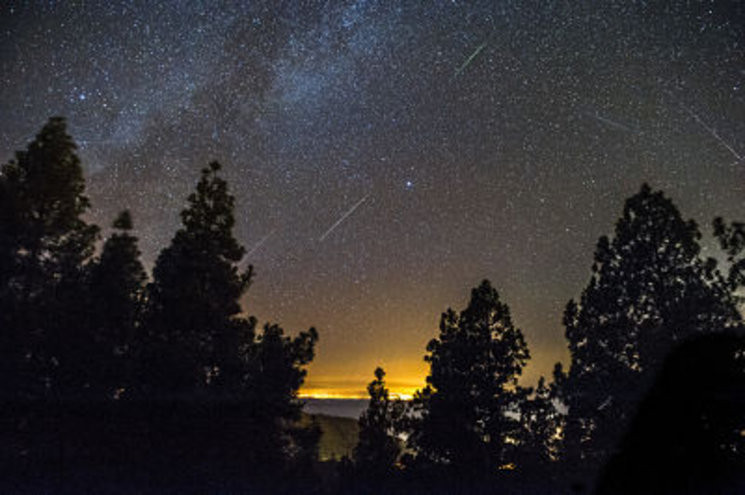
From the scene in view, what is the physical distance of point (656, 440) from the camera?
890 cm

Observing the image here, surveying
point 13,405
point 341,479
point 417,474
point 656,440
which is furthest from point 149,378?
point 656,440

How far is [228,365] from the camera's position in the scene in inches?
798

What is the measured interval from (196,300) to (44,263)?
6.47 metres

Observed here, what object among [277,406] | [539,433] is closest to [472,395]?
[539,433]

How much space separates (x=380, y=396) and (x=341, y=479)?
466 cm

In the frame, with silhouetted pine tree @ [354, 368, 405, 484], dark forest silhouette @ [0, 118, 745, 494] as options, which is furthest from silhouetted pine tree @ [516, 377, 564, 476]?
silhouetted pine tree @ [354, 368, 405, 484]

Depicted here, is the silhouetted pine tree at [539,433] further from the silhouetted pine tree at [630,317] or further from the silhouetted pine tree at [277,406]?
the silhouetted pine tree at [277,406]

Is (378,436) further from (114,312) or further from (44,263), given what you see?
(44,263)

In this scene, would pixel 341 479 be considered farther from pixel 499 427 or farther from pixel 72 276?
pixel 72 276

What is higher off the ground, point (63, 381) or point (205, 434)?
point (63, 381)

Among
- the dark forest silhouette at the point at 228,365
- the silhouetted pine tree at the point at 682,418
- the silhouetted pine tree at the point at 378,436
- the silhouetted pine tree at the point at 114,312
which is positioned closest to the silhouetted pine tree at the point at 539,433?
the dark forest silhouette at the point at 228,365

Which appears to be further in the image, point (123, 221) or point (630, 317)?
point (123, 221)

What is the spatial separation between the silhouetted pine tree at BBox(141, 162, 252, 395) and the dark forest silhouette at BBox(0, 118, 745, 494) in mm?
70

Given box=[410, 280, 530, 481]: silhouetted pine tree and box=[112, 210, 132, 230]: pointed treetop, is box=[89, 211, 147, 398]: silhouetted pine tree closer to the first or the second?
box=[112, 210, 132, 230]: pointed treetop
